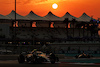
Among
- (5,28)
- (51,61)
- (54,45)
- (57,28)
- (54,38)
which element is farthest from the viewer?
(57,28)

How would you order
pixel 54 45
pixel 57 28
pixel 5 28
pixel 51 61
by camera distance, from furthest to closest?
pixel 57 28
pixel 54 45
pixel 5 28
pixel 51 61

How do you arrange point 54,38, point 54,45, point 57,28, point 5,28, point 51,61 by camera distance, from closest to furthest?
1. point 51,61
2. point 5,28
3. point 54,45
4. point 54,38
5. point 57,28

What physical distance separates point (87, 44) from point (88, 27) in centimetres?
2233

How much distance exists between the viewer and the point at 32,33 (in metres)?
130

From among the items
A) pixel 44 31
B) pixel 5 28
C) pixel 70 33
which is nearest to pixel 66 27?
pixel 70 33

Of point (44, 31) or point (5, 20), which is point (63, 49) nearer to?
point (44, 31)

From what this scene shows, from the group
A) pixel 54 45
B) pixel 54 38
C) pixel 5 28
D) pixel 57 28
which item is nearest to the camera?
pixel 5 28

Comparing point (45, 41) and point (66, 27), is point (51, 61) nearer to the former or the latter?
point (45, 41)

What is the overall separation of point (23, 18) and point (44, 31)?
39.8 ft

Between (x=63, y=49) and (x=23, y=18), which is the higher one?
(x=23, y=18)

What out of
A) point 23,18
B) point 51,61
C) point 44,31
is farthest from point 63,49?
point 51,61

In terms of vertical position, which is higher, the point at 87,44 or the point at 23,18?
the point at 23,18

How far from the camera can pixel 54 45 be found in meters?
118

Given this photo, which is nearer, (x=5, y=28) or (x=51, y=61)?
(x=51, y=61)
